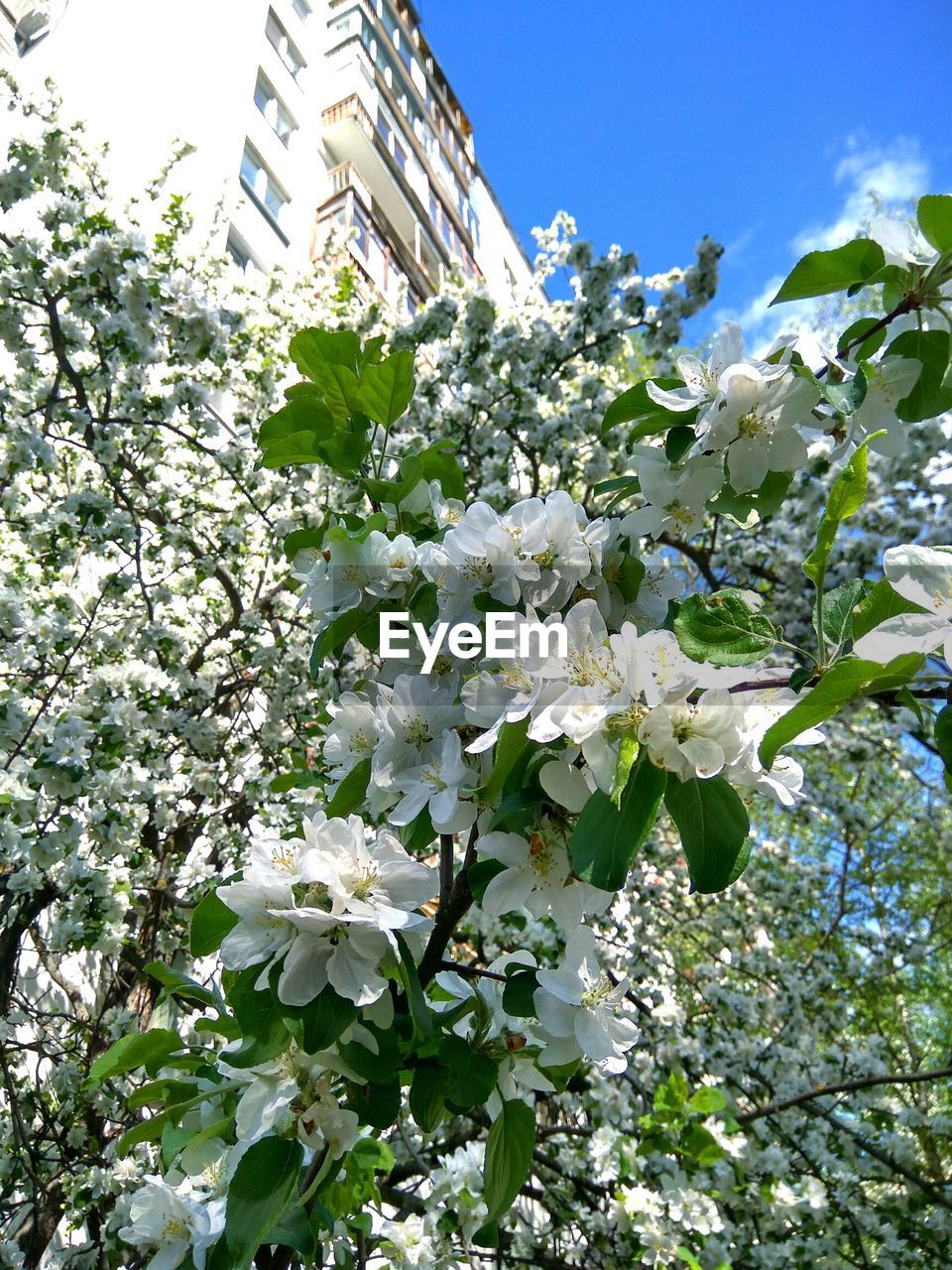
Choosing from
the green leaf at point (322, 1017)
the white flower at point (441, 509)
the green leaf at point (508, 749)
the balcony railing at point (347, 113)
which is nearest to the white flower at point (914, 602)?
the green leaf at point (508, 749)

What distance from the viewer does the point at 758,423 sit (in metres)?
1.05

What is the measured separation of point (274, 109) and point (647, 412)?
500 inches

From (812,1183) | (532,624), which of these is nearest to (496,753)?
(532,624)

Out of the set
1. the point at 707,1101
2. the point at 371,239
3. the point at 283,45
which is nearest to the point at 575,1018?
the point at 707,1101

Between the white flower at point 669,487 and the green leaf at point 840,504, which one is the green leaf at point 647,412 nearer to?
the white flower at point 669,487

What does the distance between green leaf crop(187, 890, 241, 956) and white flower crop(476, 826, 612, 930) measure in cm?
32

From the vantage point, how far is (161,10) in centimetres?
975

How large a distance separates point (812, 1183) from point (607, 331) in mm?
3875

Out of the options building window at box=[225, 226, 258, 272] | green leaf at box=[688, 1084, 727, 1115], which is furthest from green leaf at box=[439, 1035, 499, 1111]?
building window at box=[225, 226, 258, 272]

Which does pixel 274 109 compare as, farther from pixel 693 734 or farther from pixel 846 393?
pixel 693 734

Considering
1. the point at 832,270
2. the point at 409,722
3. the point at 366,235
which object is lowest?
the point at 409,722

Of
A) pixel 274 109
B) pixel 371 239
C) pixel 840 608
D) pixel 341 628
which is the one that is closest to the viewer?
pixel 840 608

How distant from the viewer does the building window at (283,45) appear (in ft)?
38.2

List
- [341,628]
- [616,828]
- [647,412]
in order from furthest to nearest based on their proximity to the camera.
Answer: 1. [341,628]
2. [647,412]
3. [616,828]
